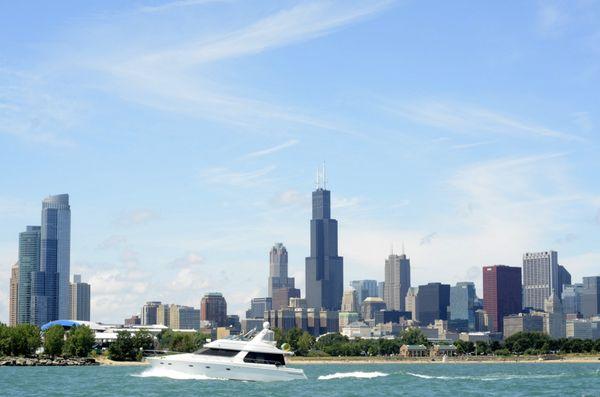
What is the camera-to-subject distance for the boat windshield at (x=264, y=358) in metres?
106

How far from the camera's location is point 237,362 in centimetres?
A: 10531

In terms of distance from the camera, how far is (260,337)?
107750 mm

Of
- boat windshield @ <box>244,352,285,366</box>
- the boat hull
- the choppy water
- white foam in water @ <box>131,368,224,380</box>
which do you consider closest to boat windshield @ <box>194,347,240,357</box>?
boat windshield @ <box>244,352,285,366</box>

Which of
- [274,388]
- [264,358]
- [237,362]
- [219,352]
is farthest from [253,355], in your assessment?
[274,388]

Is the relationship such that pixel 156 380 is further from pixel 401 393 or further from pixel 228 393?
pixel 401 393

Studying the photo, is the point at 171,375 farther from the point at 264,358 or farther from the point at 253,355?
the point at 264,358

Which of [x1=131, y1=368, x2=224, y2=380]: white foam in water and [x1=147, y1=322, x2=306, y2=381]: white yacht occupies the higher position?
[x1=147, y1=322, x2=306, y2=381]: white yacht

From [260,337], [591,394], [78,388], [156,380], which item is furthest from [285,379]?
[591,394]

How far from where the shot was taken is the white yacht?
105 m

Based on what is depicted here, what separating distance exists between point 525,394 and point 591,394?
19.5ft

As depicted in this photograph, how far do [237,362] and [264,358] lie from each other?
2.91 metres

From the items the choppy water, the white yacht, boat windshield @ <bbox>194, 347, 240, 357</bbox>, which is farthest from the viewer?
boat windshield @ <bbox>194, 347, 240, 357</bbox>

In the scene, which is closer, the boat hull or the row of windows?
the boat hull

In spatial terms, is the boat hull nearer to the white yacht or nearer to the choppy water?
the white yacht
